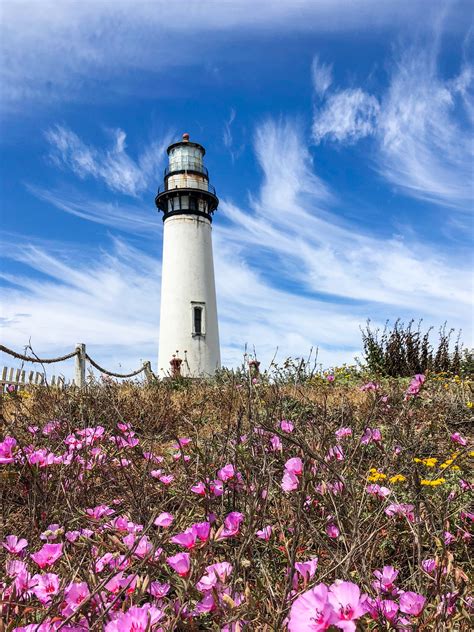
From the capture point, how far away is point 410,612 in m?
1.36

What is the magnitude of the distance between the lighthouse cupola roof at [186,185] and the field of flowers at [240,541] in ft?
61.8

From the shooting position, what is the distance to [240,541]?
206 centimetres

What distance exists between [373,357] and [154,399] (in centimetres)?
877

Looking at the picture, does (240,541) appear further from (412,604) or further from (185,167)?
(185,167)

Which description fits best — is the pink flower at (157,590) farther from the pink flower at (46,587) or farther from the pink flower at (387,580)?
the pink flower at (387,580)

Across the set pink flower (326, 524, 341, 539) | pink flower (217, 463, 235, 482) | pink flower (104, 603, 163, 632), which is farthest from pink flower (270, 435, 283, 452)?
pink flower (104, 603, 163, 632)

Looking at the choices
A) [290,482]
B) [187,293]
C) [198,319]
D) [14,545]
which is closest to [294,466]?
[290,482]

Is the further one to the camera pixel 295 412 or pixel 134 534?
pixel 295 412

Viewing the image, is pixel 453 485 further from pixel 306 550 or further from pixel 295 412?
pixel 295 412

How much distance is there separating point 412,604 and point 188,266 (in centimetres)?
1949

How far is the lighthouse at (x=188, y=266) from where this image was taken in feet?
64.9

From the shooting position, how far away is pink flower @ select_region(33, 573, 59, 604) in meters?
1.40

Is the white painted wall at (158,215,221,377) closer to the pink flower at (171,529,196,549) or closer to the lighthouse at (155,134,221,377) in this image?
the lighthouse at (155,134,221,377)

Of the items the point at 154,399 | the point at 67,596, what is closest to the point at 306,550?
the point at 67,596
